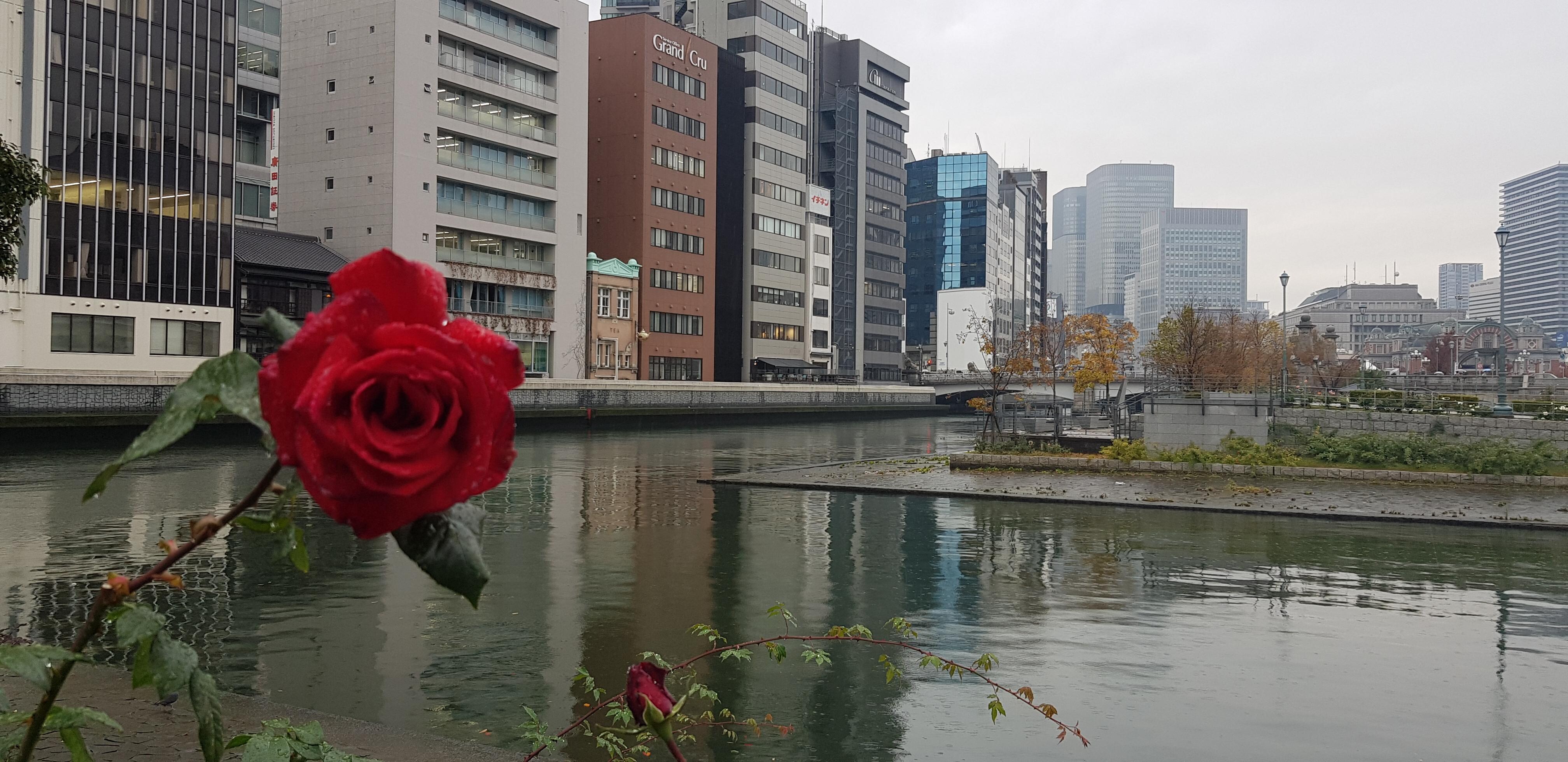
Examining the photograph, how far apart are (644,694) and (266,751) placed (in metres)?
1.18

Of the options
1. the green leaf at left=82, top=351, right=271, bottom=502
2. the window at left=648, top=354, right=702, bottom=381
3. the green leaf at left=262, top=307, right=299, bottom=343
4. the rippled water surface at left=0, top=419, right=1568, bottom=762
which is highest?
the window at left=648, top=354, right=702, bottom=381

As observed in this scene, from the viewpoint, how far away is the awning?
334 feet

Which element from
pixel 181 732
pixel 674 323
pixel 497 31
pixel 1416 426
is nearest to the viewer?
pixel 181 732

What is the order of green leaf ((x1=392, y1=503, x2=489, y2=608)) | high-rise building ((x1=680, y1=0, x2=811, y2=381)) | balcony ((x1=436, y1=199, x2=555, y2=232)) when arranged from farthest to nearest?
high-rise building ((x1=680, y1=0, x2=811, y2=381)), balcony ((x1=436, y1=199, x2=555, y2=232)), green leaf ((x1=392, y1=503, x2=489, y2=608))

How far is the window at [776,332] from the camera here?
10294 centimetres

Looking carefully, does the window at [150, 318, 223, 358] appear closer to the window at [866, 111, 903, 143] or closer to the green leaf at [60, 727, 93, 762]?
the green leaf at [60, 727, 93, 762]

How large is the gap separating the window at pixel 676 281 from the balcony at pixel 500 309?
12567 millimetres

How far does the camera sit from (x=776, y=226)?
106 metres

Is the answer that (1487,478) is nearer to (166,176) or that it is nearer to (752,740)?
(752,740)

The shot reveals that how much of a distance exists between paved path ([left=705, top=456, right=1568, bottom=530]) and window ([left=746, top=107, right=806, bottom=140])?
250ft

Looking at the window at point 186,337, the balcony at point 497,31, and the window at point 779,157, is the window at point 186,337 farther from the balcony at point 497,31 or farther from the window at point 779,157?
the window at point 779,157

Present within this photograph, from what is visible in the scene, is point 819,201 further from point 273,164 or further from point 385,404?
point 385,404

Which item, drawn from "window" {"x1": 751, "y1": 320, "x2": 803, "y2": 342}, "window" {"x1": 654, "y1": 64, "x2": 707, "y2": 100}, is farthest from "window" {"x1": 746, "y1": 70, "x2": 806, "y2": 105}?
"window" {"x1": 751, "y1": 320, "x2": 803, "y2": 342}

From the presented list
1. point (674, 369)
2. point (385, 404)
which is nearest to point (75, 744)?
point (385, 404)
